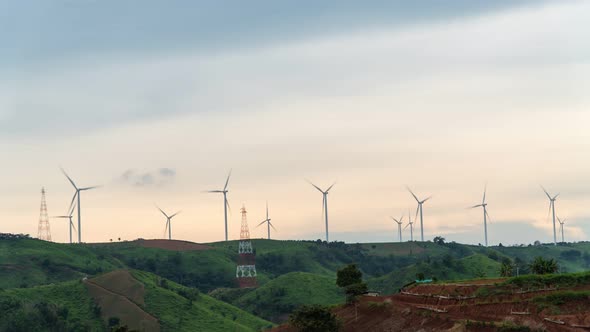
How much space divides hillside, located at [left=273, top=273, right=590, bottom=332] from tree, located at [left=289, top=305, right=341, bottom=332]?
560 cm

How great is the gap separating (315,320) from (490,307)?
1395 inches

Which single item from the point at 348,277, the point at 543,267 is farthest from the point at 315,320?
the point at 543,267

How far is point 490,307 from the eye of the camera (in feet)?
410

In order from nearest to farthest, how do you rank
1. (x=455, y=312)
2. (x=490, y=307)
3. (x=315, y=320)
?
(x=490, y=307), (x=455, y=312), (x=315, y=320)

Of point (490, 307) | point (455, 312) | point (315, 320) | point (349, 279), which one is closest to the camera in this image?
point (490, 307)

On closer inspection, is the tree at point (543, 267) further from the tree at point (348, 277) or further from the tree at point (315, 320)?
the tree at point (348, 277)

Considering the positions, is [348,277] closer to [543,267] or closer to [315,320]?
[315,320]

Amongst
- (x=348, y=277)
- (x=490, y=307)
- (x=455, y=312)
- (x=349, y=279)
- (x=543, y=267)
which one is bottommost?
(x=455, y=312)

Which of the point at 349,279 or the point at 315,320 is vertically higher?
the point at 349,279

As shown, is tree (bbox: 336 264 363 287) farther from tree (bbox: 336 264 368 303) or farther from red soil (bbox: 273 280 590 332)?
red soil (bbox: 273 280 590 332)

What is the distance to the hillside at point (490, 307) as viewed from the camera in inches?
4518

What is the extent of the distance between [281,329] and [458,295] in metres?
46.7

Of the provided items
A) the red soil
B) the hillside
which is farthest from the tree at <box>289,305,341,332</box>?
the hillside

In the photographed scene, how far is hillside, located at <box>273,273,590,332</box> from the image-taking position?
376 feet
